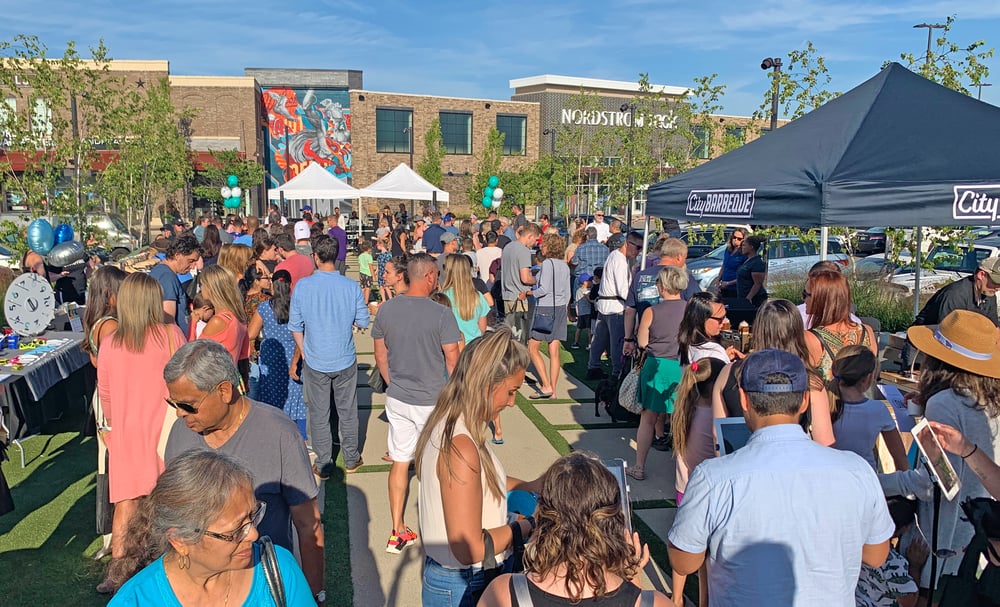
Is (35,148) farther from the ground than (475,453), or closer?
farther from the ground

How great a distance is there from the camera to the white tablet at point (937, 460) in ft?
8.07

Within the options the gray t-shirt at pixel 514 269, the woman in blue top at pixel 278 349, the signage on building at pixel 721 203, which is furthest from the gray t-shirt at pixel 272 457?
the gray t-shirt at pixel 514 269

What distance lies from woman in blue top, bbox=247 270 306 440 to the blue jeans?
349 centimetres

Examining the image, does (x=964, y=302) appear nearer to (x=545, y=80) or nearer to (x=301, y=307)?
(x=301, y=307)

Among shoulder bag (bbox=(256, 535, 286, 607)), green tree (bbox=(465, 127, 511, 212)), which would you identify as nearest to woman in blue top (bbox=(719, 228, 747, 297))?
shoulder bag (bbox=(256, 535, 286, 607))

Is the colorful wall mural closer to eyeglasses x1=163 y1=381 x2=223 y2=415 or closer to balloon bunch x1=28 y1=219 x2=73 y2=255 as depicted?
balloon bunch x1=28 y1=219 x2=73 y2=255

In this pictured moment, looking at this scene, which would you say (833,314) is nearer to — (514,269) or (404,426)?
(404,426)

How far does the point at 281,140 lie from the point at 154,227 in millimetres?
15266

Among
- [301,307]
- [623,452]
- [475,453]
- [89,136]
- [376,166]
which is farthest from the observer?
[376,166]

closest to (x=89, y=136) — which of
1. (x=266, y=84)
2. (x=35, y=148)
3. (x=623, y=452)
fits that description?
(x=35, y=148)

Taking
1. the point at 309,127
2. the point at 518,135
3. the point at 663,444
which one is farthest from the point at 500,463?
the point at 518,135

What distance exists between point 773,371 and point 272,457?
1868mm

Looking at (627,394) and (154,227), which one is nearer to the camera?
(627,394)

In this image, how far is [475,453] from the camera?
236 centimetres
